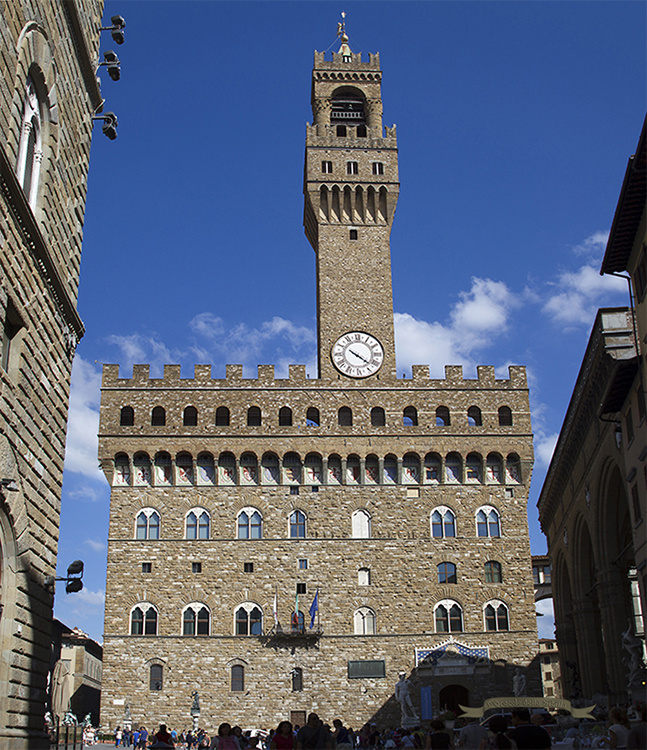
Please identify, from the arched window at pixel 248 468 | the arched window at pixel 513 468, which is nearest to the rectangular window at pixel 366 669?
the arched window at pixel 248 468

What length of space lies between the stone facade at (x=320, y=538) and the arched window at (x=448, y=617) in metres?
0.06

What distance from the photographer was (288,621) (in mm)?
38375

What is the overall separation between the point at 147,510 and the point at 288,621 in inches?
326

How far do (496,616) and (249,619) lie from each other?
1122 centimetres

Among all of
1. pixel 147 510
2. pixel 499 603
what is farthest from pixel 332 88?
pixel 499 603

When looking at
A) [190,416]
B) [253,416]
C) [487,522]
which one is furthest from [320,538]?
[190,416]

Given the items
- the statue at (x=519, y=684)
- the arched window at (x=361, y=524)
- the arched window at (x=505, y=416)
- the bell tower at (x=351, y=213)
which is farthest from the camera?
the bell tower at (x=351, y=213)

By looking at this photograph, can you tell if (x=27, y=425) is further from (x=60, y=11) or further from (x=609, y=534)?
(x=609, y=534)

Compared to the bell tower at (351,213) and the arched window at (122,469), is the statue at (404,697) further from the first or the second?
the arched window at (122,469)

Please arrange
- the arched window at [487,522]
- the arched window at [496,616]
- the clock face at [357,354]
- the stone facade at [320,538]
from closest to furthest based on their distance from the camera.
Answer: the stone facade at [320,538] < the arched window at [496,616] < the arched window at [487,522] < the clock face at [357,354]

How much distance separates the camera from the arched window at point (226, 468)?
40906 mm

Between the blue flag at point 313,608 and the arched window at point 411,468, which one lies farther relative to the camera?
the arched window at point 411,468

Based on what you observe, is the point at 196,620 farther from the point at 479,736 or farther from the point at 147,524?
the point at 479,736

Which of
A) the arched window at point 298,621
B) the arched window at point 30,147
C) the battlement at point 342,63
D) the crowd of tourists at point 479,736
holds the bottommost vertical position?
the crowd of tourists at point 479,736
